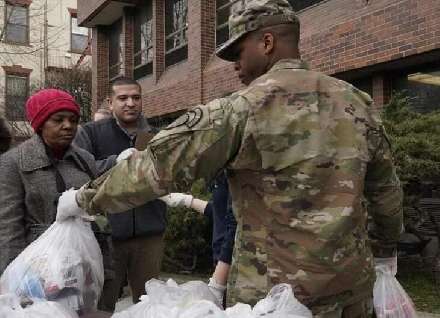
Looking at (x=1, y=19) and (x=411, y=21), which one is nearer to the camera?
(x=411, y=21)

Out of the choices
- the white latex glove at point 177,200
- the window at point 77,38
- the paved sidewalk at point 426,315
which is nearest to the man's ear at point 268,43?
the white latex glove at point 177,200

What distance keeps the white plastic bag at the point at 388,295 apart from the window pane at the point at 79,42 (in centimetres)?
2844

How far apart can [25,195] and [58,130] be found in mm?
377

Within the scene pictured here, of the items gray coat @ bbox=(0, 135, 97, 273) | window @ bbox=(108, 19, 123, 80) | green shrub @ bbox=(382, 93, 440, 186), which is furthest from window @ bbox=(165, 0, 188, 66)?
gray coat @ bbox=(0, 135, 97, 273)

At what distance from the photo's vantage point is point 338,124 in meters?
1.96

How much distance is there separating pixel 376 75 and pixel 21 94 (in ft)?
72.2

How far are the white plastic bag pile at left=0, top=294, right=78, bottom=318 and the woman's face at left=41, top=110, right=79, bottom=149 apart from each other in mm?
993

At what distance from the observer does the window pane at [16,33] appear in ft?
88.9

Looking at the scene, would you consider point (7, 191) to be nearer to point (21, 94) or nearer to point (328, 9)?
point (328, 9)

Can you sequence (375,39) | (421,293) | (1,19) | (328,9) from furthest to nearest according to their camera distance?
1. (1,19)
2. (328,9)
3. (375,39)
4. (421,293)

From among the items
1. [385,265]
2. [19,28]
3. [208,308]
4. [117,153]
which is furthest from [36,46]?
[208,308]

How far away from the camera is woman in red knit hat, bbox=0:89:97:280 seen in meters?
2.64

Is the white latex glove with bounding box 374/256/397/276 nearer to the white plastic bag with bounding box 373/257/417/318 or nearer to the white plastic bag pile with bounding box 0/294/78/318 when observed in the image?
the white plastic bag with bounding box 373/257/417/318

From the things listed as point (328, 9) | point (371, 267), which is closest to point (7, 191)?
point (371, 267)
